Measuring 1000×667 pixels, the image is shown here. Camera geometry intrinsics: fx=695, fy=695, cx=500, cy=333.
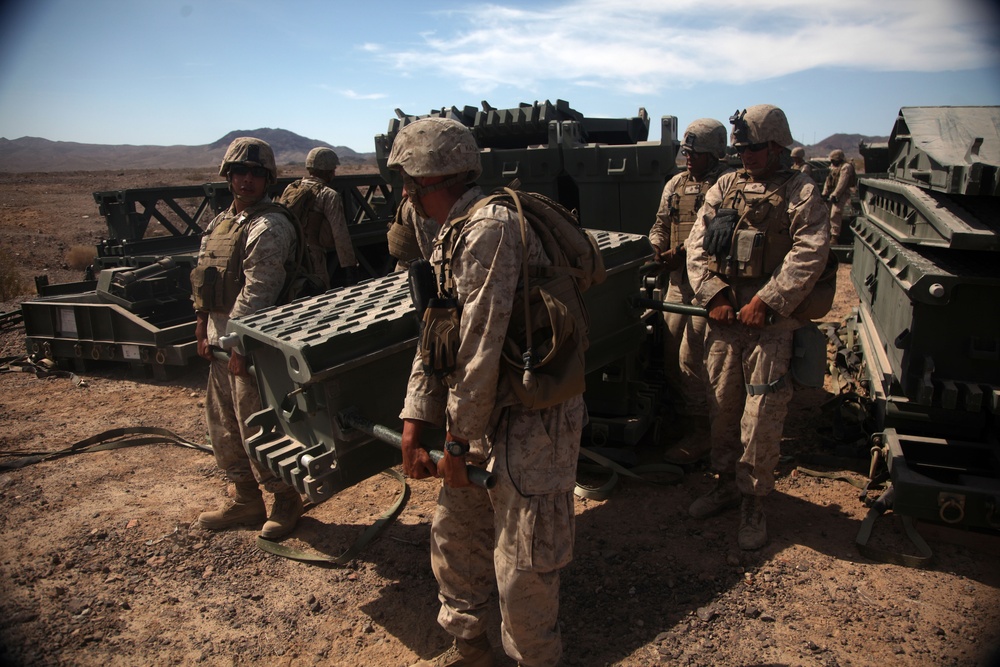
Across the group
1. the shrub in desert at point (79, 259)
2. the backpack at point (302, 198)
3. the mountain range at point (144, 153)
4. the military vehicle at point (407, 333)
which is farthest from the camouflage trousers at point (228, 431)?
the mountain range at point (144, 153)

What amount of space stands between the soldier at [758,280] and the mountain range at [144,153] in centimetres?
7598

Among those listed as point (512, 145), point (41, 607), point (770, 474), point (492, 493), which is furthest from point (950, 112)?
point (41, 607)

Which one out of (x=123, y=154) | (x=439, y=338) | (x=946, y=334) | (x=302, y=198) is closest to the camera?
(x=439, y=338)

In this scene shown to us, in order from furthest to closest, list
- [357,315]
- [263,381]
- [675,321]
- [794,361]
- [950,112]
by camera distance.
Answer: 1. [675,321]
2. [950,112]
3. [794,361]
4. [263,381]
5. [357,315]

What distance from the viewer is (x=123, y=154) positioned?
109812 mm

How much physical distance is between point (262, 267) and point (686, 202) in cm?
294

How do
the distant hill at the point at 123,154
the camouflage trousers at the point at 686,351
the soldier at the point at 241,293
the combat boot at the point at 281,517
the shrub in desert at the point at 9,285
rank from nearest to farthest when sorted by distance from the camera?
the soldier at the point at 241,293 → the combat boot at the point at 281,517 → the camouflage trousers at the point at 686,351 → the shrub in desert at the point at 9,285 → the distant hill at the point at 123,154

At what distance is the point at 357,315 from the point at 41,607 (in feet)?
7.05

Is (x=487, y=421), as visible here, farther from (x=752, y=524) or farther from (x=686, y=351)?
(x=686, y=351)

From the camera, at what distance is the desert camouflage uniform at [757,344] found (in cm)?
347

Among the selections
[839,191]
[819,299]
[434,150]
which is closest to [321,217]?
[434,150]

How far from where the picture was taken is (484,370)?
2188mm

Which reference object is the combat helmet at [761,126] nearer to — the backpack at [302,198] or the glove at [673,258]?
the glove at [673,258]

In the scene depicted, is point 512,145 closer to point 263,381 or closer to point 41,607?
point 263,381
